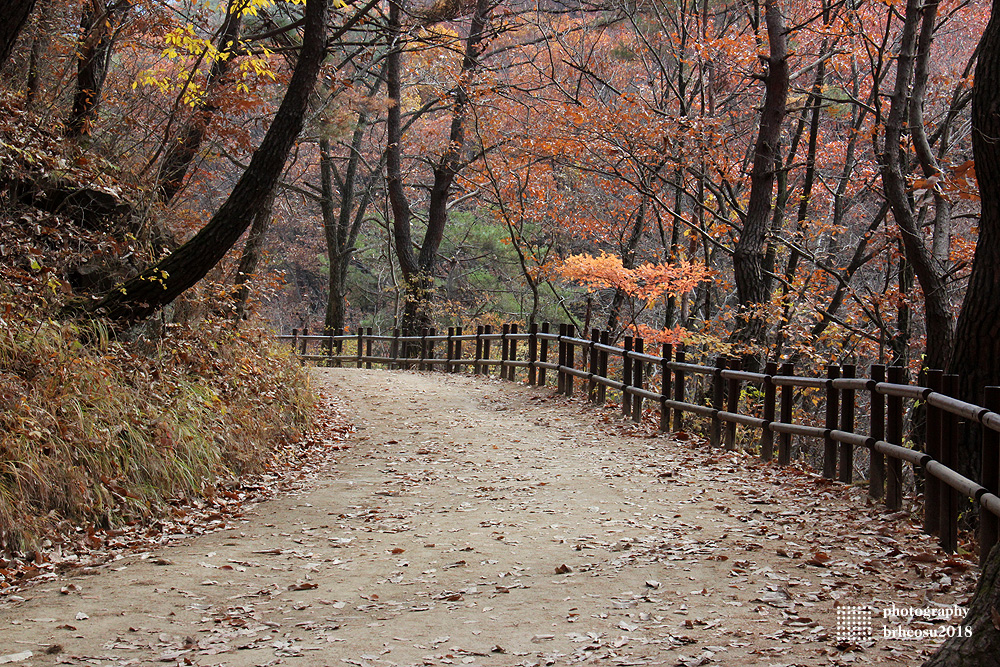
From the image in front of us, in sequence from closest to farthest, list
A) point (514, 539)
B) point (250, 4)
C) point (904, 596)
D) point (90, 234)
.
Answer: point (904, 596)
point (514, 539)
point (90, 234)
point (250, 4)

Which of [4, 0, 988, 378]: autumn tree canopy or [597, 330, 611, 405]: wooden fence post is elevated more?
[4, 0, 988, 378]: autumn tree canopy

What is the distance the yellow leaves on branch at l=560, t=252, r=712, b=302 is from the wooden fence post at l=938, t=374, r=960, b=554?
28.4 feet

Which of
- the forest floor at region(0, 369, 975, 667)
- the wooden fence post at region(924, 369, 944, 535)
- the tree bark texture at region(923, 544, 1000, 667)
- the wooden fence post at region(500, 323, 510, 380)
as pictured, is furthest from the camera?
the wooden fence post at region(500, 323, 510, 380)

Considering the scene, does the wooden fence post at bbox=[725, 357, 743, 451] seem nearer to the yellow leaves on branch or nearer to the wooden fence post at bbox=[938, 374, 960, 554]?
the wooden fence post at bbox=[938, 374, 960, 554]

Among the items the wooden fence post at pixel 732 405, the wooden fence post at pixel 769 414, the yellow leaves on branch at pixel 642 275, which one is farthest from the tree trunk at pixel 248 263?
the wooden fence post at pixel 769 414

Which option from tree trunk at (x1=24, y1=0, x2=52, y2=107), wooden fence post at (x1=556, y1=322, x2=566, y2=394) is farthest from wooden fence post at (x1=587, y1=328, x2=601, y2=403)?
tree trunk at (x1=24, y1=0, x2=52, y2=107)

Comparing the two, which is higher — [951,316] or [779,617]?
[951,316]

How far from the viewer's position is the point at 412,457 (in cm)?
1009

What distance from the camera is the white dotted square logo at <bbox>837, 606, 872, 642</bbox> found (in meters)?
4.05

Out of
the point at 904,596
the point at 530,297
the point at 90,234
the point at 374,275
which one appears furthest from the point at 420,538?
the point at 374,275

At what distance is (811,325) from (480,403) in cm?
612

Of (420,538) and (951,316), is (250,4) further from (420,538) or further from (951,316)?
(951,316)

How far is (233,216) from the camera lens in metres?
8.82

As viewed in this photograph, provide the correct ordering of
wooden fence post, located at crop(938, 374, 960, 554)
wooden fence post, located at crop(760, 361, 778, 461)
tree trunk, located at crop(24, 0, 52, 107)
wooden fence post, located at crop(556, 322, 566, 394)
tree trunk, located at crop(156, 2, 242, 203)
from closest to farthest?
wooden fence post, located at crop(938, 374, 960, 554), wooden fence post, located at crop(760, 361, 778, 461), tree trunk, located at crop(24, 0, 52, 107), tree trunk, located at crop(156, 2, 242, 203), wooden fence post, located at crop(556, 322, 566, 394)
